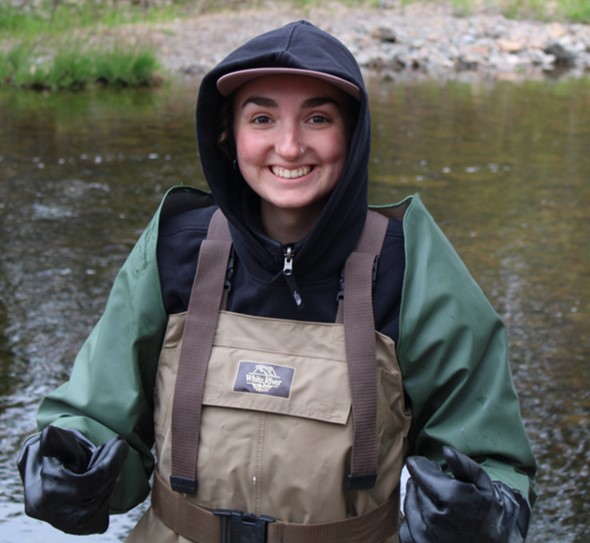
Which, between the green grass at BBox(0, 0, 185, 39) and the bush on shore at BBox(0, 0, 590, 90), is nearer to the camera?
the bush on shore at BBox(0, 0, 590, 90)

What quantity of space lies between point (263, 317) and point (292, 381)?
0.49 ft

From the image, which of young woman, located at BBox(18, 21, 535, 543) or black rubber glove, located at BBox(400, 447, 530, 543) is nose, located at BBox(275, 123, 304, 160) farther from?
black rubber glove, located at BBox(400, 447, 530, 543)

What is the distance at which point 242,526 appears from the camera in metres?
2.07

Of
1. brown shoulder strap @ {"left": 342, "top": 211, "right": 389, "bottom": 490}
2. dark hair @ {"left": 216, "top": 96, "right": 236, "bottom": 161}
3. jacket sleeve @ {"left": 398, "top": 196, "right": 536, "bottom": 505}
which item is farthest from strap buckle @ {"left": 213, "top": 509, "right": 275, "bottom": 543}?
dark hair @ {"left": 216, "top": 96, "right": 236, "bottom": 161}

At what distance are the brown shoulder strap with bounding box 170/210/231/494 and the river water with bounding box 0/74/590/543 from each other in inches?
54.0

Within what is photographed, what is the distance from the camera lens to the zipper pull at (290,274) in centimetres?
214

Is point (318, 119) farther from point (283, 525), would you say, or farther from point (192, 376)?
point (283, 525)

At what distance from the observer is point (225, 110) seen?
7.61ft

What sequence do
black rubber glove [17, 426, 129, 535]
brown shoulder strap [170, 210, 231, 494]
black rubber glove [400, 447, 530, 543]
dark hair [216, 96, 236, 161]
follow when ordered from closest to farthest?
black rubber glove [400, 447, 530, 543] → black rubber glove [17, 426, 129, 535] → brown shoulder strap [170, 210, 231, 494] → dark hair [216, 96, 236, 161]

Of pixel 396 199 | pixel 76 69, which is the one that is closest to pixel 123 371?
pixel 396 199

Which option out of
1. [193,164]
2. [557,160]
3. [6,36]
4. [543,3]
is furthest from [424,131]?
[543,3]

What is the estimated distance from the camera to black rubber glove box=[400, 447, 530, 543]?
1.85m

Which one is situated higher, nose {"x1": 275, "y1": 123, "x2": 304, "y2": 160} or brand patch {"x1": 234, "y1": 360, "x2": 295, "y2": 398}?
nose {"x1": 275, "y1": 123, "x2": 304, "y2": 160}

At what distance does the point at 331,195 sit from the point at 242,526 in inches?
25.7
